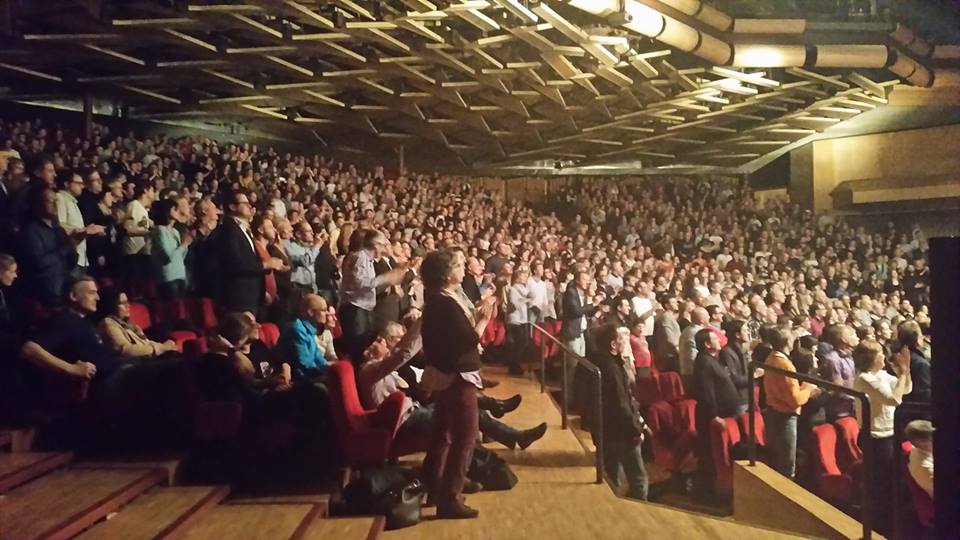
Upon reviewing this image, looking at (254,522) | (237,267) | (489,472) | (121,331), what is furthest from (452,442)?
(121,331)

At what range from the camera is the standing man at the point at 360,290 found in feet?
10.9

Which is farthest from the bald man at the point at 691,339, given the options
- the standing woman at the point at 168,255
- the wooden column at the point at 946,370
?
the standing woman at the point at 168,255

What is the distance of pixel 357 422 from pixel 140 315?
1211 mm

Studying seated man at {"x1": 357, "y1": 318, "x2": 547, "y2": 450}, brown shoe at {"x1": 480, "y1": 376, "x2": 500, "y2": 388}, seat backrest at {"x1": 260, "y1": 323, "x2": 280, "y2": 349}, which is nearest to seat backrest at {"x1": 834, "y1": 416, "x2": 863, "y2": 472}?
brown shoe at {"x1": 480, "y1": 376, "x2": 500, "y2": 388}

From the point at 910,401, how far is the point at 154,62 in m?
5.37

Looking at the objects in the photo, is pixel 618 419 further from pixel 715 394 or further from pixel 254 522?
pixel 254 522

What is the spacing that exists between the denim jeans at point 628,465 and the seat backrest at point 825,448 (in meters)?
0.91

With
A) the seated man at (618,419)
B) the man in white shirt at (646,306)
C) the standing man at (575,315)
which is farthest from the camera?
the man in white shirt at (646,306)

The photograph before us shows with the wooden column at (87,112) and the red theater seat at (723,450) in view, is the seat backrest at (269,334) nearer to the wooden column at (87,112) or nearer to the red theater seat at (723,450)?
the red theater seat at (723,450)

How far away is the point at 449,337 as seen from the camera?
2752mm

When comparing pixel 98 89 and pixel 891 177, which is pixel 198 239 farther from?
pixel 891 177

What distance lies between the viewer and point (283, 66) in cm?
581

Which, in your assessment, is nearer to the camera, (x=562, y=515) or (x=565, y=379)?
(x=562, y=515)

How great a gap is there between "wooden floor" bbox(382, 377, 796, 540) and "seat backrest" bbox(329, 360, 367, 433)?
1.43ft
